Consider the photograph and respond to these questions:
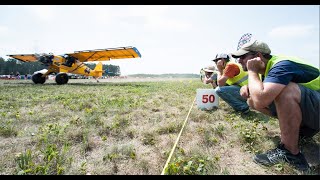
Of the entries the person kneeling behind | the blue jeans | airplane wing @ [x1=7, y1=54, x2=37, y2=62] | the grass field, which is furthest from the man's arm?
airplane wing @ [x1=7, y1=54, x2=37, y2=62]

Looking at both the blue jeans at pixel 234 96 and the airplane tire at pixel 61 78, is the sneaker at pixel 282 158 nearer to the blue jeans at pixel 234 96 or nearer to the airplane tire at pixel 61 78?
the blue jeans at pixel 234 96

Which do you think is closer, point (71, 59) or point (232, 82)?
point (232, 82)

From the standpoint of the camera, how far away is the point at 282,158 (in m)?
2.20

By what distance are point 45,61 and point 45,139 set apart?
16.5 metres

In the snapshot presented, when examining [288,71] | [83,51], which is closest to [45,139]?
[288,71]

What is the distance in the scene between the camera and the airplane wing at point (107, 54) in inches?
657

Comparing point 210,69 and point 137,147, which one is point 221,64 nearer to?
point 210,69

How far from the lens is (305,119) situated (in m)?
2.33

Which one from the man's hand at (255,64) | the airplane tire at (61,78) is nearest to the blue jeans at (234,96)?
the man's hand at (255,64)

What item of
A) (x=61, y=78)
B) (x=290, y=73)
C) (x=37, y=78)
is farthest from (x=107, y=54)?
(x=290, y=73)

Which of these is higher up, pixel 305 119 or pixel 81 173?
pixel 305 119

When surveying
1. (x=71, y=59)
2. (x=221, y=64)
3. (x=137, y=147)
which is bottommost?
(x=137, y=147)

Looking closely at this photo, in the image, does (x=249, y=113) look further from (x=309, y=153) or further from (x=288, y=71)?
(x=288, y=71)

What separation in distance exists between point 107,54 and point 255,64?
56.8ft
